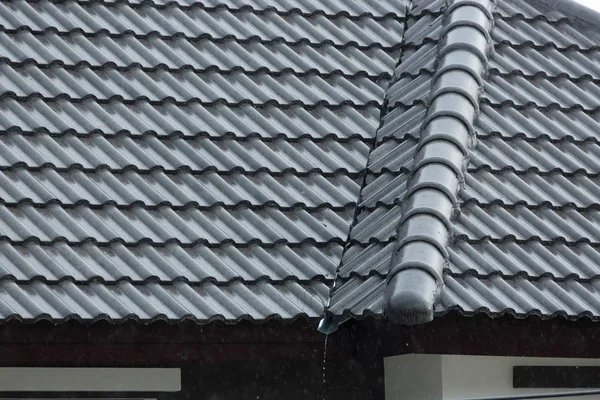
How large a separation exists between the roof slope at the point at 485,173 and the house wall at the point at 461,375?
40 cm

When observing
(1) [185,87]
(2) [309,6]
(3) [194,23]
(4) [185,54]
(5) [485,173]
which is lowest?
(5) [485,173]

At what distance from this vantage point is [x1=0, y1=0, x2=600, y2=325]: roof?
16.5ft

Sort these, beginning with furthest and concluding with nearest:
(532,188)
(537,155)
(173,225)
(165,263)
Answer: (537,155)
(532,188)
(173,225)
(165,263)

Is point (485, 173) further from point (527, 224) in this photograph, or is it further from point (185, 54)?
point (185, 54)

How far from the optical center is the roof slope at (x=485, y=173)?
16.5 ft

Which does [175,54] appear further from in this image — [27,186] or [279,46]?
[27,186]

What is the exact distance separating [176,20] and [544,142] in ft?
7.58

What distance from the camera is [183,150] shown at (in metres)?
5.81

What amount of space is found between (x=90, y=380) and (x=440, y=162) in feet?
6.62

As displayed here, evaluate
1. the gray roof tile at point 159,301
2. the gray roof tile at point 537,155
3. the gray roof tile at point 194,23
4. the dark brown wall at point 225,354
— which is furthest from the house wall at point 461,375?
the gray roof tile at point 194,23

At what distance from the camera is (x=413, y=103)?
6.19 m

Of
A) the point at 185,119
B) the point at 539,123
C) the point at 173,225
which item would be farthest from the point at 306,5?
the point at 173,225

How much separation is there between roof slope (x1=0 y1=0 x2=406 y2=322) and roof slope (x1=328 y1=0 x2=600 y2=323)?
0.20 metres

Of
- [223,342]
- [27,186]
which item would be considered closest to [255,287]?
[223,342]
